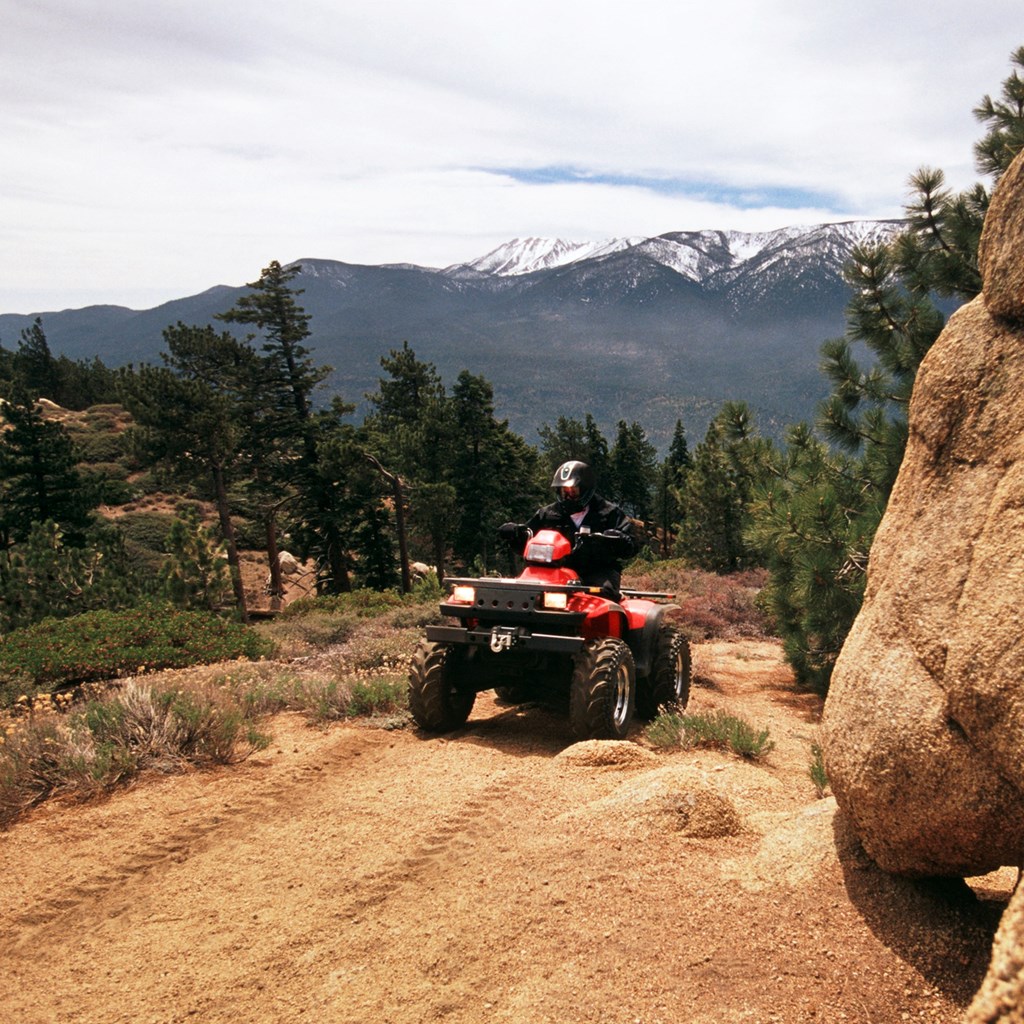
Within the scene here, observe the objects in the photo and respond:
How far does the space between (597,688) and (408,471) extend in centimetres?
3318

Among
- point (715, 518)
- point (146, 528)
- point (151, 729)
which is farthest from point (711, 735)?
point (146, 528)

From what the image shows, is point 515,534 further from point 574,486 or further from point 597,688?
point 597,688

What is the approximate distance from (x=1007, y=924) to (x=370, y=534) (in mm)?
36601

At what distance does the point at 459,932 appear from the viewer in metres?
3.94

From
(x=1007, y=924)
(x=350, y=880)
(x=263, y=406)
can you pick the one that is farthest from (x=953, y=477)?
(x=263, y=406)

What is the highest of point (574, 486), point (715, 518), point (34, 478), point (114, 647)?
point (574, 486)

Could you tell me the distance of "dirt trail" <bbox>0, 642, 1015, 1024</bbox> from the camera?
334cm

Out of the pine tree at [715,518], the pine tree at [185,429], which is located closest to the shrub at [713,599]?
the pine tree at [715,518]

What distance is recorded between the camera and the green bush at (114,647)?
10.2 metres

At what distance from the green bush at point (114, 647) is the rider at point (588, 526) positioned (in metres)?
5.52

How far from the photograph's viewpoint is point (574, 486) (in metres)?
7.91

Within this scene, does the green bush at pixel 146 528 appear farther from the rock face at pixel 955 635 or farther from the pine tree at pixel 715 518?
the rock face at pixel 955 635

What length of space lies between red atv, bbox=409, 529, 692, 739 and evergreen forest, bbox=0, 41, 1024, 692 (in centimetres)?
255

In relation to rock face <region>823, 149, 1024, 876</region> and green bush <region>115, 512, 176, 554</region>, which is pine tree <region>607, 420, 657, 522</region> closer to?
green bush <region>115, 512, 176, 554</region>
